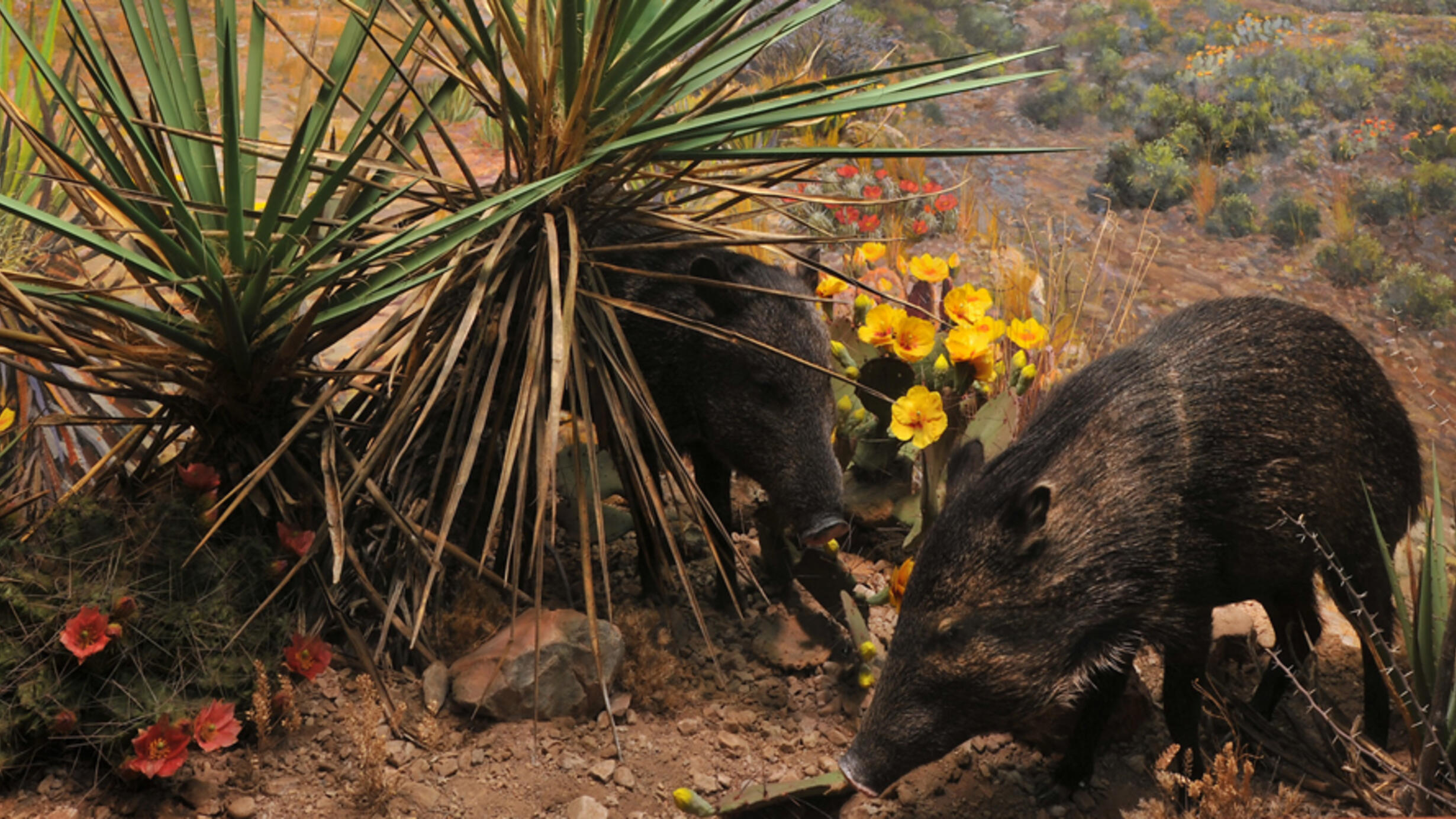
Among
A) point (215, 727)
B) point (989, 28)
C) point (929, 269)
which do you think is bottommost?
point (215, 727)

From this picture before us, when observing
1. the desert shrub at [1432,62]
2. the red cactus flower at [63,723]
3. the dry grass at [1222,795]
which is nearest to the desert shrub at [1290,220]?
the desert shrub at [1432,62]

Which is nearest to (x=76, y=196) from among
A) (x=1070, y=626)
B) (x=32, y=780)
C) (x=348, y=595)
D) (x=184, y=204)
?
(x=184, y=204)

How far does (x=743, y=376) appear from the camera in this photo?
2764 millimetres

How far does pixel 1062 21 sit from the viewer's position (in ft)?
16.6

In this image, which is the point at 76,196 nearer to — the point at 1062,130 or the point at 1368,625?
the point at 1368,625

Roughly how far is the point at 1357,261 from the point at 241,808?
14.0 feet

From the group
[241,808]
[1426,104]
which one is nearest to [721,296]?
[241,808]

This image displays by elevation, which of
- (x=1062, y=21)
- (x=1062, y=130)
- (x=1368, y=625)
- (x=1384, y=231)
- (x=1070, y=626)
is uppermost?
(x=1062, y=21)

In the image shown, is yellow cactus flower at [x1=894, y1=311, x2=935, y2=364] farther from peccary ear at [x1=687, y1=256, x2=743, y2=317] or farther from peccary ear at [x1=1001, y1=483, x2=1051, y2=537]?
peccary ear at [x1=1001, y1=483, x2=1051, y2=537]

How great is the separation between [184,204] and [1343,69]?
450 centimetres

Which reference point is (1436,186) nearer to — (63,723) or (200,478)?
(200,478)

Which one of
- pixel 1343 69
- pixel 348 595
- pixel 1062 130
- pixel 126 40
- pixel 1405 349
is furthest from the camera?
pixel 126 40

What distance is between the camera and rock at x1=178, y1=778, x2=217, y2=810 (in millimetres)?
2141

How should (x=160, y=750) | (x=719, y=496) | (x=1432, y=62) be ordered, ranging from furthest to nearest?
(x=1432, y=62)
(x=719, y=496)
(x=160, y=750)
